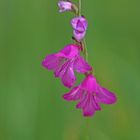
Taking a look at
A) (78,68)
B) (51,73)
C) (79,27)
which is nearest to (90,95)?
(78,68)

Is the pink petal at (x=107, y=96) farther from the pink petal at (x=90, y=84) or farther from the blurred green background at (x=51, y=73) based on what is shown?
the blurred green background at (x=51, y=73)

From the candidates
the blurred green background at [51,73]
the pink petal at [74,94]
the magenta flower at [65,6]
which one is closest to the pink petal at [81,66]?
the pink petal at [74,94]

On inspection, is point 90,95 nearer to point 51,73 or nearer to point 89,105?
point 89,105

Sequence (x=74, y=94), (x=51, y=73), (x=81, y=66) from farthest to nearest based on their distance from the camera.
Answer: (x=51, y=73) < (x=74, y=94) < (x=81, y=66)

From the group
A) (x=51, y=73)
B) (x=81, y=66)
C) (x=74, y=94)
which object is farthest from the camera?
(x=51, y=73)

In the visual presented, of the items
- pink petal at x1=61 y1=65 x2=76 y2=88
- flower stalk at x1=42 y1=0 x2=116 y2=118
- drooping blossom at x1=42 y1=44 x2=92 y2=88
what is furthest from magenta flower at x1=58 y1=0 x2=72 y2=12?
pink petal at x1=61 y1=65 x2=76 y2=88

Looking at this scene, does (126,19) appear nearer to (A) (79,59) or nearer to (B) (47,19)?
(B) (47,19)

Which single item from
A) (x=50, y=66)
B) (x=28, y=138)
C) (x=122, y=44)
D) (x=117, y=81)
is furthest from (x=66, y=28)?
(x=50, y=66)

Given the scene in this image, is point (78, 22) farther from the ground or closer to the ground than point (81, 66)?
farther from the ground
